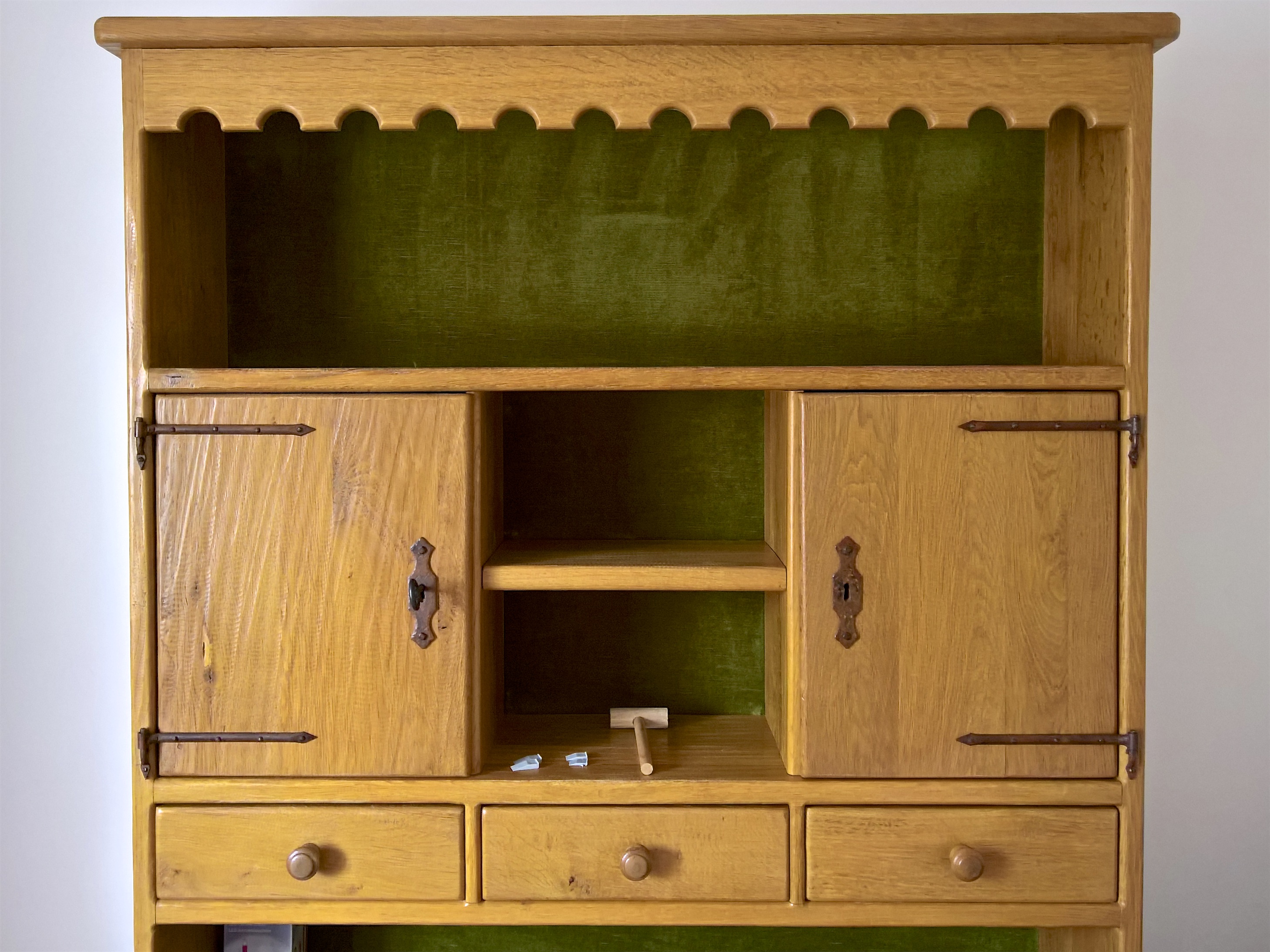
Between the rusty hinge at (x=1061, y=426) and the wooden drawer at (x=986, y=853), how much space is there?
2.08 feet

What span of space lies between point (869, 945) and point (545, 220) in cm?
171

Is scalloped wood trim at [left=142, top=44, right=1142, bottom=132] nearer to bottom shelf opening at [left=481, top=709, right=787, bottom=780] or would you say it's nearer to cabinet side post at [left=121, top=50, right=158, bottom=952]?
cabinet side post at [left=121, top=50, right=158, bottom=952]

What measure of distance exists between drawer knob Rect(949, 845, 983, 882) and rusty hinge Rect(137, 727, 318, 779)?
110 cm

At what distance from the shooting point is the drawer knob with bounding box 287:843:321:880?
169 cm

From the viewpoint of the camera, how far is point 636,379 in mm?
1717

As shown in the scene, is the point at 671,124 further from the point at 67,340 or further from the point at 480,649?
the point at 67,340

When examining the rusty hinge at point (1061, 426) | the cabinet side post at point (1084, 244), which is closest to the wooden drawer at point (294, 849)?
the rusty hinge at point (1061, 426)

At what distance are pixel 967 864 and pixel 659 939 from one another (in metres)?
0.80

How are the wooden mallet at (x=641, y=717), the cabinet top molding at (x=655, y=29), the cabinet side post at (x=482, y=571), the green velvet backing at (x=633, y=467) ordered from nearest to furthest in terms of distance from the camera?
the cabinet top molding at (x=655, y=29) < the cabinet side post at (x=482, y=571) < the wooden mallet at (x=641, y=717) < the green velvet backing at (x=633, y=467)

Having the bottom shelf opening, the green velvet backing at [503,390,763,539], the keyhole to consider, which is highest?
the green velvet backing at [503,390,763,539]

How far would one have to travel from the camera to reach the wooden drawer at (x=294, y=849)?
1724 mm

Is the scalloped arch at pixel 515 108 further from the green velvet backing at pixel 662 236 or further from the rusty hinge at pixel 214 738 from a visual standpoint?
the rusty hinge at pixel 214 738

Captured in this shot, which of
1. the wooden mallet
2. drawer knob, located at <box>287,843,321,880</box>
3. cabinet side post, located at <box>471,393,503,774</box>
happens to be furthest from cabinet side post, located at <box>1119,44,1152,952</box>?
drawer knob, located at <box>287,843,321,880</box>

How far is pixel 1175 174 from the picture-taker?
2.16 metres
